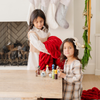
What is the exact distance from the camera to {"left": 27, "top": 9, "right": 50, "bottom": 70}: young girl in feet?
6.12

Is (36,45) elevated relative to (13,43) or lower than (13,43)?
lower

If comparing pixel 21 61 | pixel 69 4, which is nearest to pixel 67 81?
pixel 69 4

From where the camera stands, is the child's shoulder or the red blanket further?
the red blanket

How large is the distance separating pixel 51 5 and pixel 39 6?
0.24m

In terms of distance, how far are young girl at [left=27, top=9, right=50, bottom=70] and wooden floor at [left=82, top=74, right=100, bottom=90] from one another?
109 cm

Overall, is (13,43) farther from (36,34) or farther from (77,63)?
(77,63)

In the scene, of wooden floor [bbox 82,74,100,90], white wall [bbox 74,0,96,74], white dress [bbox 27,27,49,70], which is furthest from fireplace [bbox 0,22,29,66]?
wooden floor [bbox 82,74,100,90]

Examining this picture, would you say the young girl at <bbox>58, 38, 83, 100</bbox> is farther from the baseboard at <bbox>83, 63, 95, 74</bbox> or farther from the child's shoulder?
the baseboard at <bbox>83, 63, 95, 74</bbox>

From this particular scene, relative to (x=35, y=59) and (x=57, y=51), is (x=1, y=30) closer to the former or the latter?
(x=35, y=59)

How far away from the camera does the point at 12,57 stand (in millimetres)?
3238

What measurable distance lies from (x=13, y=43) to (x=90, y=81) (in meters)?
1.80

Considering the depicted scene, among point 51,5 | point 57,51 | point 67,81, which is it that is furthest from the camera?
point 51,5

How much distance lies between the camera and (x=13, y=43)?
330cm

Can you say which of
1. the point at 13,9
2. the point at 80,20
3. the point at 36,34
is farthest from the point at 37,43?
the point at 80,20
